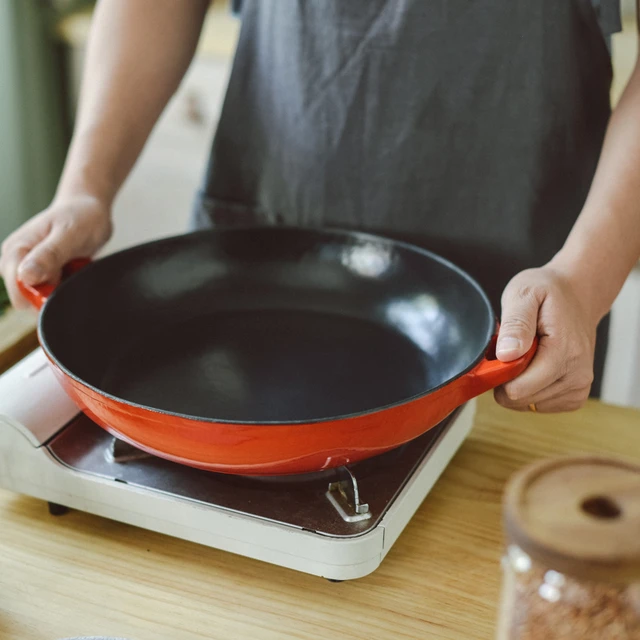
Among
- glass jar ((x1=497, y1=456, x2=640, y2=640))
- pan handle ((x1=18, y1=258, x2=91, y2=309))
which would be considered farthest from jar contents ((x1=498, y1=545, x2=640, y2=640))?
pan handle ((x1=18, y1=258, x2=91, y2=309))

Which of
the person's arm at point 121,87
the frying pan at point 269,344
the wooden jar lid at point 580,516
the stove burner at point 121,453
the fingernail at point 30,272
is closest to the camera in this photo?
the wooden jar lid at point 580,516

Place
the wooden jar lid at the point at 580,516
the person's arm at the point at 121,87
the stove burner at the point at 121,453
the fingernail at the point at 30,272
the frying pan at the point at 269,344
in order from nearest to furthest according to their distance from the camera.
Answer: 1. the wooden jar lid at the point at 580,516
2. the frying pan at the point at 269,344
3. the stove burner at the point at 121,453
4. the fingernail at the point at 30,272
5. the person's arm at the point at 121,87

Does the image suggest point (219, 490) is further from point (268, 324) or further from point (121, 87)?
point (121, 87)

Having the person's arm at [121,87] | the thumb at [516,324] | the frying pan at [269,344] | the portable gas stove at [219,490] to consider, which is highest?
the person's arm at [121,87]

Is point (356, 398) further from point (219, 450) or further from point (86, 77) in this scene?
point (86, 77)

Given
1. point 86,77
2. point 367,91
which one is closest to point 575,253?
point 367,91

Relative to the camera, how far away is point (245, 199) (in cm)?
102

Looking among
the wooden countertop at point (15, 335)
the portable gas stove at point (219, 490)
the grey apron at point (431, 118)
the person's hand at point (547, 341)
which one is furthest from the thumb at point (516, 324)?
the wooden countertop at point (15, 335)

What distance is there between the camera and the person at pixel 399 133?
83cm

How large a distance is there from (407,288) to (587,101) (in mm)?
286

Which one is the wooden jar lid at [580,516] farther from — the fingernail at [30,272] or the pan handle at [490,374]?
the fingernail at [30,272]

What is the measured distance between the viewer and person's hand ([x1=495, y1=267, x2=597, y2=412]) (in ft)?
2.15

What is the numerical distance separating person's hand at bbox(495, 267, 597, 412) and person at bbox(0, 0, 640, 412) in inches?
1.4

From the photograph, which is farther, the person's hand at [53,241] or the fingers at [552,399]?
the person's hand at [53,241]
